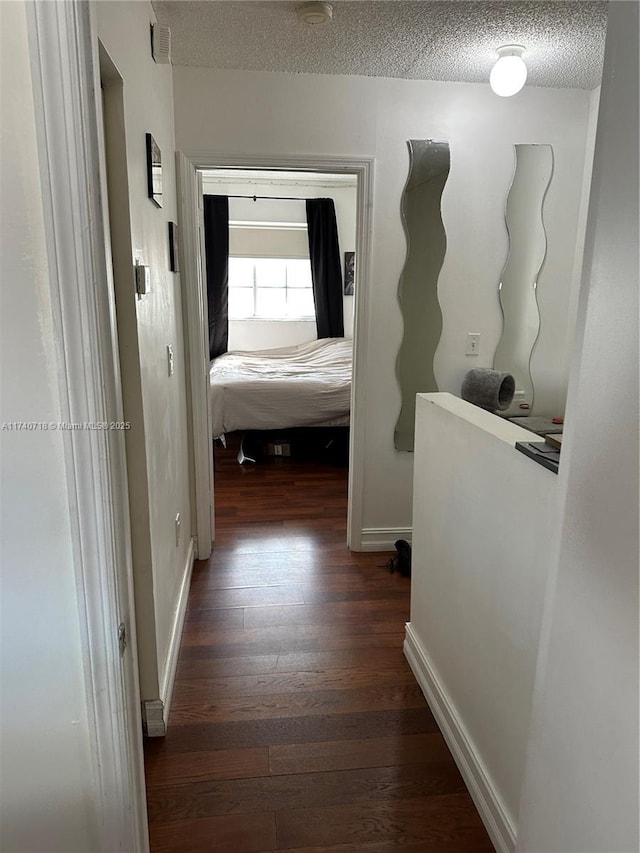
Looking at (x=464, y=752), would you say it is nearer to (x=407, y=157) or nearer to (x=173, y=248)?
(x=173, y=248)

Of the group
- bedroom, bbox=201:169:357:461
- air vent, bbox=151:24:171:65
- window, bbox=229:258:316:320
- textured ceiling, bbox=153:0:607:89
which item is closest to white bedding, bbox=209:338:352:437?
bedroom, bbox=201:169:357:461

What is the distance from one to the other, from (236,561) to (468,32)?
8.51ft

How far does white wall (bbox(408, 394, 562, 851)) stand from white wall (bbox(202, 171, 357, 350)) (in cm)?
491

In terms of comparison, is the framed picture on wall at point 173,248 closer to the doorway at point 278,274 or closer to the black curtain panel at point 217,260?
the doorway at point 278,274

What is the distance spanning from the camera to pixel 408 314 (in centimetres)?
282

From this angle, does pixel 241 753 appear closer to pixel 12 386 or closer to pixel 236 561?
pixel 236 561

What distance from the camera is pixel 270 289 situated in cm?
673

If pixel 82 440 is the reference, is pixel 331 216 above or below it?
above

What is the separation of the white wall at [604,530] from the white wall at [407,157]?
2.05 metres

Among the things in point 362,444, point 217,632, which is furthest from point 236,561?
point 362,444

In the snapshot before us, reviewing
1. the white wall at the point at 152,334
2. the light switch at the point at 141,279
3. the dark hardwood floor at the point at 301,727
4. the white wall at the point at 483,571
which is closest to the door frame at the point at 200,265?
the white wall at the point at 152,334

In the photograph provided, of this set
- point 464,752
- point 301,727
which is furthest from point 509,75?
point 301,727

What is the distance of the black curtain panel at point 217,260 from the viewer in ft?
20.5

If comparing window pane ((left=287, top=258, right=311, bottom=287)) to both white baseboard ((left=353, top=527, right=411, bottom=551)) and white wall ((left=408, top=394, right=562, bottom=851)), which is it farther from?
white wall ((left=408, top=394, right=562, bottom=851))
